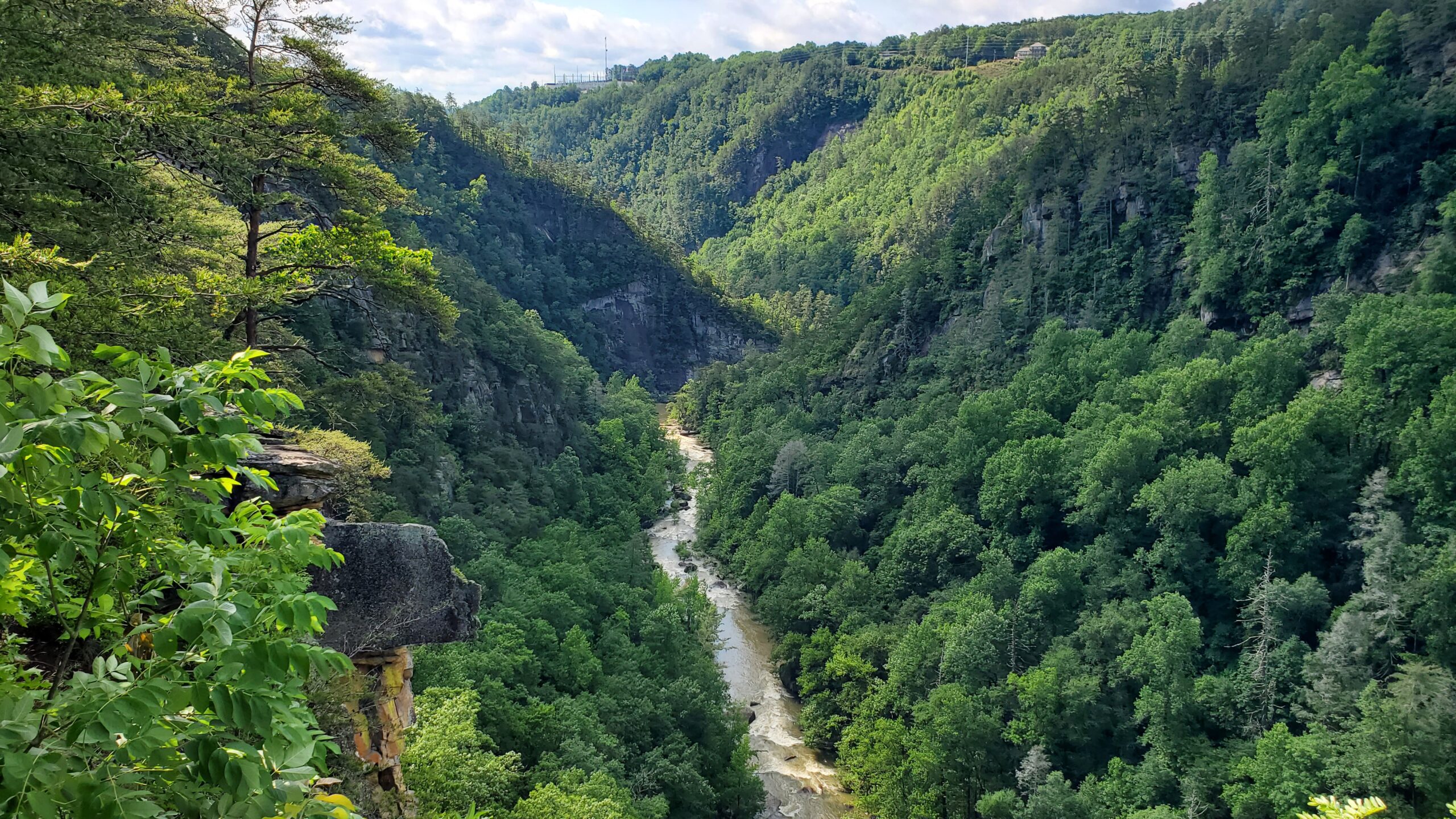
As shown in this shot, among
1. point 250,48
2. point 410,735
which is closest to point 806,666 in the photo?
point 410,735

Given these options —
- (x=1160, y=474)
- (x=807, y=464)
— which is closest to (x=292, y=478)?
(x=1160, y=474)

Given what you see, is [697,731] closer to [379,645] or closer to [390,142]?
[379,645]

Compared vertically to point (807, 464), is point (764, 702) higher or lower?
lower

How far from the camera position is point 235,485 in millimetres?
4953

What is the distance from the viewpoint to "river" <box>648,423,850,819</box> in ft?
116

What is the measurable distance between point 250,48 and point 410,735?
13548 millimetres

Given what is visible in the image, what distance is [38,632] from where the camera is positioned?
7945 mm

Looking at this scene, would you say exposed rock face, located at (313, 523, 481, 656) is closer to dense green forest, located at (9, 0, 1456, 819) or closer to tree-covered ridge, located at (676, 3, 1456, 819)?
dense green forest, located at (9, 0, 1456, 819)

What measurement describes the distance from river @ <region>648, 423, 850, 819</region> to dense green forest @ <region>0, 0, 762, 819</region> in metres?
3.02

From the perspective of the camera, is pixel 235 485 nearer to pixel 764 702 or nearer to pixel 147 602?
pixel 147 602

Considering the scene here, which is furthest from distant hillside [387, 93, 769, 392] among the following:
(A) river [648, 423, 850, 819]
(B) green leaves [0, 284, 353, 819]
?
(B) green leaves [0, 284, 353, 819]

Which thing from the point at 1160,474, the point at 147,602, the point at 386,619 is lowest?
the point at 1160,474

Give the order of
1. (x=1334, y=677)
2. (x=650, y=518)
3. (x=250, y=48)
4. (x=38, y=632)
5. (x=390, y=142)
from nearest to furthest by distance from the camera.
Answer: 1. (x=38, y=632)
2. (x=250, y=48)
3. (x=390, y=142)
4. (x=1334, y=677)
5. (x=650, y=518)

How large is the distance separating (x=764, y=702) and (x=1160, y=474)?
2230 centimetres
